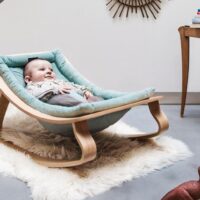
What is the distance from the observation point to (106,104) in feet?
5.33

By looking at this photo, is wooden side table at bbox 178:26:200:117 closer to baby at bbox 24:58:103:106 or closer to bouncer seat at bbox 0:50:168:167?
bouncer seat at bbox 0:50:168:167

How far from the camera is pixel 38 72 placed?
2.08 metres

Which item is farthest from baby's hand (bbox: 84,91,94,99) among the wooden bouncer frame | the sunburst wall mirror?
the sunburst wall mirror

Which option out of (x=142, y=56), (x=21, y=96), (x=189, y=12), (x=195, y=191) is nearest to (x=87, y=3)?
(x=142, y=56)

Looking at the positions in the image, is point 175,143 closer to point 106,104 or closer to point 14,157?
point 106,104

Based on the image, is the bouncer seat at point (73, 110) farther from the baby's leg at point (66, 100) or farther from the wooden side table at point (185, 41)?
the wooden side table at point (185, 41)

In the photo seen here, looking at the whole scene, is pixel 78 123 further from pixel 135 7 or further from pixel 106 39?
Answer: pixel 135 7

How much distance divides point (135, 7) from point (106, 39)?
1.15ft

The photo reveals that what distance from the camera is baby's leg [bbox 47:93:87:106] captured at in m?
1.79

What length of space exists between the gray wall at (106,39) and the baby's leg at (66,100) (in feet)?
3.46

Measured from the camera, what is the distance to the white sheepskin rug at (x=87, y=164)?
1.51m

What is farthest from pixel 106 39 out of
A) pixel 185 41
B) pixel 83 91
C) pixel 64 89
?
pixel 64 89

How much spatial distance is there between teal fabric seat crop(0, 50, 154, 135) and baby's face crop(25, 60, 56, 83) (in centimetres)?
6

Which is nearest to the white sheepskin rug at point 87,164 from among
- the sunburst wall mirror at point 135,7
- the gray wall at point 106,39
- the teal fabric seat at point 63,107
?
the teal fabric seat at point 63,107
